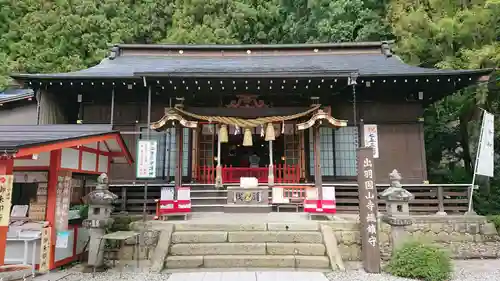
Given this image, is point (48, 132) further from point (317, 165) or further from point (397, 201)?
point (397, 201)

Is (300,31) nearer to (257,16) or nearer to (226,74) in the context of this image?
(257,16)

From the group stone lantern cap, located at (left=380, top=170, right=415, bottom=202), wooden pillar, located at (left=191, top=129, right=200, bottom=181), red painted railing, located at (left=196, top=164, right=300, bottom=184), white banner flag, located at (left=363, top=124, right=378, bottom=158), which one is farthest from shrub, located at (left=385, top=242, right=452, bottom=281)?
wooden pillar, located at (left=191, top=129, right=200, bottom=181)

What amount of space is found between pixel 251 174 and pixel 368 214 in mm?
6166

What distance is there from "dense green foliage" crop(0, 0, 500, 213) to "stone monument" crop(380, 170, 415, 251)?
250 inches

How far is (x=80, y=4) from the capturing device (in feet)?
78.6

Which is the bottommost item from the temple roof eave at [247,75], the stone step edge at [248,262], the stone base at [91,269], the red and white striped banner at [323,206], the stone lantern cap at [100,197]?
the stone base at [91,269]

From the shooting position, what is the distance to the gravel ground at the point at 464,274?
19.4 feet

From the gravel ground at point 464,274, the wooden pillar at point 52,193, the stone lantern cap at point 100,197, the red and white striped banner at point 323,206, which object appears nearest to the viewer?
the gravel ground at point 464,274

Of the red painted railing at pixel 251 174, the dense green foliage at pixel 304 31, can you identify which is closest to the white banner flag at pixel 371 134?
the red painted railing at pixel 251 174

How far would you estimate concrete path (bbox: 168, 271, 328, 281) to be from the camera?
5.75 meters

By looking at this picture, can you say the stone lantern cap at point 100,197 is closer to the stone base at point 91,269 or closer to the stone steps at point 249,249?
the stone base at point 91,269

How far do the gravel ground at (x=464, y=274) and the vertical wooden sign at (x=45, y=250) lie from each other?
5401 millimetres

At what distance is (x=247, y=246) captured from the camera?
22.4 ft

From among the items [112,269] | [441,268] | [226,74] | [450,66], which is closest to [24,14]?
[226,74]
